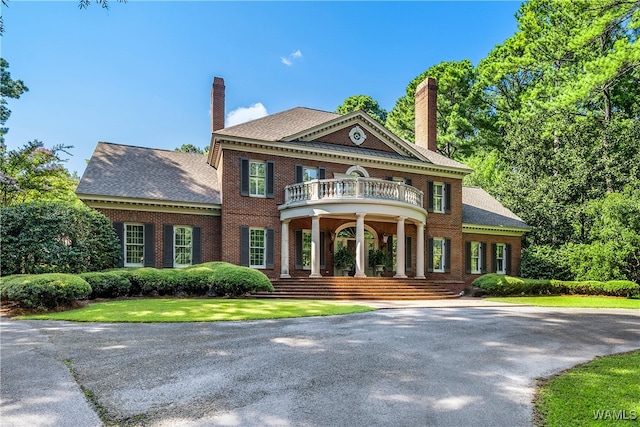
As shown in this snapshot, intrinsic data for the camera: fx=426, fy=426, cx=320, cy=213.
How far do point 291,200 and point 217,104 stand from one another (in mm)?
8605

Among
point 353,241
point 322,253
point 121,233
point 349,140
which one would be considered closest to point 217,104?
point 349,140

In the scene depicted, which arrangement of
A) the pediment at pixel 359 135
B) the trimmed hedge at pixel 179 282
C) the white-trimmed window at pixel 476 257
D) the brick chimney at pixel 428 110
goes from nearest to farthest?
the trimmed hedge at pixel 179 282 → the pediment at pixel 359 135 → the white-trimmed window at pixel 476 257 → the brick chimney at pixel 428 110

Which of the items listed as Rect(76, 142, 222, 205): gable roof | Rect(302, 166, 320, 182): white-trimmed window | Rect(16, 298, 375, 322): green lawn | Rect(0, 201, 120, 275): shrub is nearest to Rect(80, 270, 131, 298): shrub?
Rect(16, 298, 375, 322): green lawn

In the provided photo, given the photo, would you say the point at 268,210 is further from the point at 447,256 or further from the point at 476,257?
the point at 476,257

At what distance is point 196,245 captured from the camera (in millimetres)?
19891

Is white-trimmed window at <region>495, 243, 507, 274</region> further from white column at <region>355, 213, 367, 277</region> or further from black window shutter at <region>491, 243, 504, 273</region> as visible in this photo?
white column at <region>355, 213, 367, 277</region>

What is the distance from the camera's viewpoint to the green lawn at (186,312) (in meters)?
10.2

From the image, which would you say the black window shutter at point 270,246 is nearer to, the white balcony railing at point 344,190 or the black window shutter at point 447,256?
the white balcony railing at point 344,190

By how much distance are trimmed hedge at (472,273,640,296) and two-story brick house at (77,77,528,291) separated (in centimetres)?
252

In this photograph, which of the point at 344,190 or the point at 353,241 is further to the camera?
the point at 353,241

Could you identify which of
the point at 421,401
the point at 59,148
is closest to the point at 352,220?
the point at 59,148

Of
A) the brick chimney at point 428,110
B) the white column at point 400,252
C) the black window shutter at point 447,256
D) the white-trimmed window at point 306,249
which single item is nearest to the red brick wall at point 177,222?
the white-trimmed window at point 306,249

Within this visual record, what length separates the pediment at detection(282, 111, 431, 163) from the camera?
72.3 ft

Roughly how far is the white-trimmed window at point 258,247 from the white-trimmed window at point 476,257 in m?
12.6
